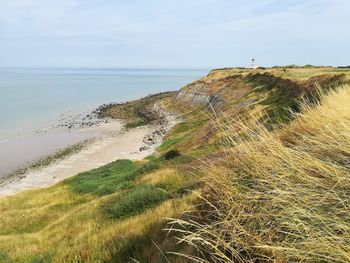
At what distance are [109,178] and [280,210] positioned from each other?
20.9 m

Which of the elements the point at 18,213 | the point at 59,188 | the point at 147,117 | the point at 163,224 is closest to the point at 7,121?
the point at 147,117

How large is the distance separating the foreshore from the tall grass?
1146 inches

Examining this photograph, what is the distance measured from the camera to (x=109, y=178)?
2430cm

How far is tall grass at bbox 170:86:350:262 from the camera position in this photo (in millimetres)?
3373

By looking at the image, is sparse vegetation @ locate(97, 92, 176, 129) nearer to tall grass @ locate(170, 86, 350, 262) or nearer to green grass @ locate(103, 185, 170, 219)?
green grass @ locate(103, 185, 170, 219)

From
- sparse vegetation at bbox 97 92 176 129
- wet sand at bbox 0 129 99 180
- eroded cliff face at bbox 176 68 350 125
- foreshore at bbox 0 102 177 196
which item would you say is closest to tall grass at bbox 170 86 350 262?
eroded cliff face at bbox 176 68 350 125

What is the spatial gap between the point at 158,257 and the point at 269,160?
7.11 ft

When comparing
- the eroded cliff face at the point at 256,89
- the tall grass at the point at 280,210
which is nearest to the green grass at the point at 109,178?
the eroded cliff face at the point at 256,89

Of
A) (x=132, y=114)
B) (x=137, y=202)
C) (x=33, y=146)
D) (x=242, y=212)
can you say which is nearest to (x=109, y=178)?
(x=137, y=202)

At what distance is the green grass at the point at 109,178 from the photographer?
19245 millimetres

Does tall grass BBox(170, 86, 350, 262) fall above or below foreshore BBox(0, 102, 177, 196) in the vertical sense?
above

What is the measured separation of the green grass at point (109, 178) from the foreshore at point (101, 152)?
706cm

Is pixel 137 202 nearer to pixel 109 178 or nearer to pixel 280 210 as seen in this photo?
pixel 280 210

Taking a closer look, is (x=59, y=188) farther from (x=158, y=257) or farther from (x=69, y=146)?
(x=69, y=146)
